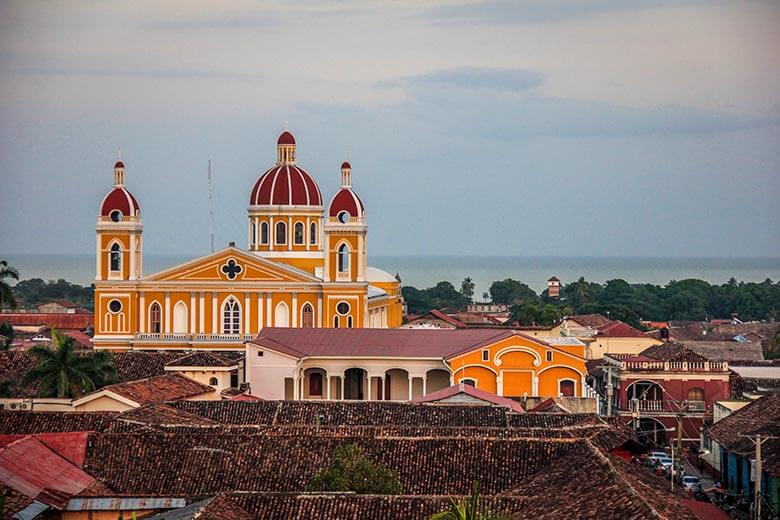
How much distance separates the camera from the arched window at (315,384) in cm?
6269

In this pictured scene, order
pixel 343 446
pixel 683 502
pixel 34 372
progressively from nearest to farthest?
1. pixel 683 502
2. pixel 343 446
3. pixel 34 372

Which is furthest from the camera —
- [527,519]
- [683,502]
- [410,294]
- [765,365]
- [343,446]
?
[410,294]

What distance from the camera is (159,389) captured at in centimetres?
4972

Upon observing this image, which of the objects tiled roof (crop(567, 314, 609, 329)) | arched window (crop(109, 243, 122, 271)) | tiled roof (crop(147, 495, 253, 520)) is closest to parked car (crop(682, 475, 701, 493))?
tiled roof (crop(147, 495, 253, 520))

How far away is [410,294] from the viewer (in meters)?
159

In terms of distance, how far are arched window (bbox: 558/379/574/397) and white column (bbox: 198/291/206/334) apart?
1898 centimetres

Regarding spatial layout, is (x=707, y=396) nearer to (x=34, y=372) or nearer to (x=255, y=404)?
(x=255, y=404)

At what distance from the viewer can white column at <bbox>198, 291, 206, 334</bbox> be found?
72562 millimetres

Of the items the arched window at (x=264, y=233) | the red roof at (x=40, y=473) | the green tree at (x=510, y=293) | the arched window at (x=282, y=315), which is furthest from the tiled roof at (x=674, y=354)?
the green tree at (x=510, y=293)

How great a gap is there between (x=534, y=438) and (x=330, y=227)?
38345 millimetres

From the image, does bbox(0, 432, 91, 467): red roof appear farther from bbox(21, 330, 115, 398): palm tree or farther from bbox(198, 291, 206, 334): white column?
bbox(198, 291, 206, 334): white column

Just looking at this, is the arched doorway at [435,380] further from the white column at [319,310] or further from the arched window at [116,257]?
the arched window at [116,257]

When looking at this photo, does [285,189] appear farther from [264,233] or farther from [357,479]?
[357,479]

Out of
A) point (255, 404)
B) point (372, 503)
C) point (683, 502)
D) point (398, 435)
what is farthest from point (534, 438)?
point (255, 404)
